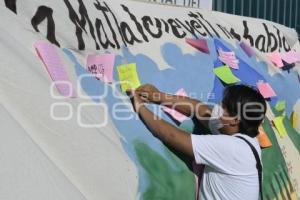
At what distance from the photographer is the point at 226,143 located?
225cm

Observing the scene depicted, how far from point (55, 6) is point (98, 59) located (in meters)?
0.27

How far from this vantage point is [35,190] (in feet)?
5.02

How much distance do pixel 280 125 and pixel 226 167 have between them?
1259 millimetres

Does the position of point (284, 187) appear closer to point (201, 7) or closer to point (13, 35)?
point (201, 7)

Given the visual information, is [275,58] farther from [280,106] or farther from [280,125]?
[280,125]

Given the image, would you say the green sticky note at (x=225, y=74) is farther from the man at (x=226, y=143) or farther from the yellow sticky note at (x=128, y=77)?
the yellow sticky note at (x=128, y=77)

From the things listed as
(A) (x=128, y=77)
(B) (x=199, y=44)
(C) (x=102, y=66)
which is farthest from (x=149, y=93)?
(B) (x=199, y=44)

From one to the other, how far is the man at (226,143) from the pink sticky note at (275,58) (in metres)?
1.42

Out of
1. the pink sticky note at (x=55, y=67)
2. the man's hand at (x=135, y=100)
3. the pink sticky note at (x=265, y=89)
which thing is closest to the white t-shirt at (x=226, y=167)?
the man's hand at (x=135, y=100)

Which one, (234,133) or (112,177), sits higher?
(112,177)

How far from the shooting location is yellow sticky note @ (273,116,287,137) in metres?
3.38

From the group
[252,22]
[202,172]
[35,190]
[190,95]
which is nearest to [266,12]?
[252,22]

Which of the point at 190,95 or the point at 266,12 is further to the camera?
the point at 266,12

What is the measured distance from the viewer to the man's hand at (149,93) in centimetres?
239
